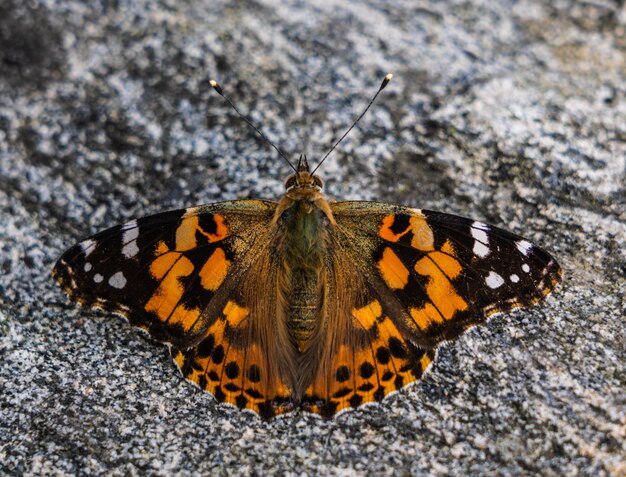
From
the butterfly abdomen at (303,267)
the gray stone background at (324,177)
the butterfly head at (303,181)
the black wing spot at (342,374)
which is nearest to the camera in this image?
the gray stone background at (324,177)

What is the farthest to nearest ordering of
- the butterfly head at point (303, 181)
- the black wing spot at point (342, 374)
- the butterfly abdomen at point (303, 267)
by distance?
the butterfly head at point (303, 181), the butterfly abdomen at point (303, 267), the black wing spot at point (342, 374)

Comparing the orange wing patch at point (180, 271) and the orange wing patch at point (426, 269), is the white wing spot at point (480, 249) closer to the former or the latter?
the orange wing patch at point (426, 269)

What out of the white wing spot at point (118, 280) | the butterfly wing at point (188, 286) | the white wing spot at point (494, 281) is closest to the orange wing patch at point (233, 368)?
the butterfly wing at point (188, 286)

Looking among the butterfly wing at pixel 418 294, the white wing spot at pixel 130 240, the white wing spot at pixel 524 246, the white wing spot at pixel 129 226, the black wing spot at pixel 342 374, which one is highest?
the white wing spot at pixel 129 226

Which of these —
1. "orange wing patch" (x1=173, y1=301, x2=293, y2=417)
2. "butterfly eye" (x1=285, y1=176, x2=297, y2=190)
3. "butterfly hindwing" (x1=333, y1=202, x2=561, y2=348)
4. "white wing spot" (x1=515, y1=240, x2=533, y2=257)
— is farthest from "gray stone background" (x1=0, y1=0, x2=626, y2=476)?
"butterfly eye" (x1=285, y1=176, x2=297, y2=190)

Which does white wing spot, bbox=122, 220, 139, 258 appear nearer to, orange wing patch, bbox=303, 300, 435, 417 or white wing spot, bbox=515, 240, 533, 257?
orange wing patch, bbox=303, 300, 435, 417

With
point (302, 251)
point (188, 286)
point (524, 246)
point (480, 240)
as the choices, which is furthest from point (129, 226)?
point (524, 246)
